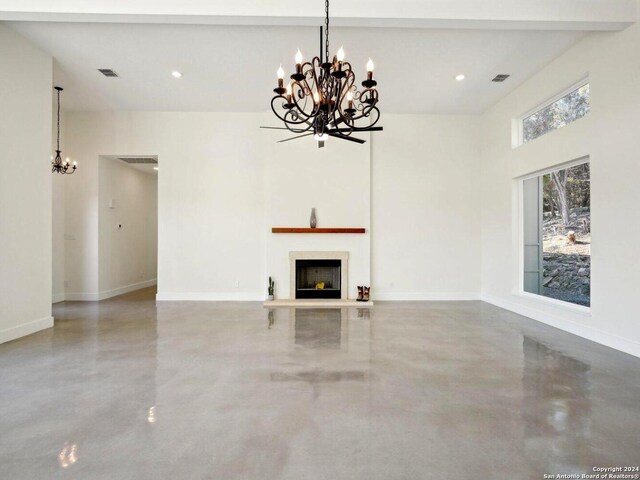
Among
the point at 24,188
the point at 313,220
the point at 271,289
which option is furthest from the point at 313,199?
the point at 24,188

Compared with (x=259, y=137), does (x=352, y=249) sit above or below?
below

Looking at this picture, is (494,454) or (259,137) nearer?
(494,454)

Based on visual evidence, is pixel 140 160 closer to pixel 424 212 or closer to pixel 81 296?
pixel 81 296

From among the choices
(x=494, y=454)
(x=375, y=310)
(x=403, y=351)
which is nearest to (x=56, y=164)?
(x=375, y=310)

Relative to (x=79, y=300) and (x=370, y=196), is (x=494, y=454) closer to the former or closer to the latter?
(x=370, y=196)

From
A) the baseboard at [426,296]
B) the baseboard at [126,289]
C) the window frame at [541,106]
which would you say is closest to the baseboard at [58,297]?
the baseboard at [126,289]

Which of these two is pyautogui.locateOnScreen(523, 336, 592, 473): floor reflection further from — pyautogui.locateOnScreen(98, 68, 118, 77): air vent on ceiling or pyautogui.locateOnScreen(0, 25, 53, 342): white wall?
pyautogui.locateOnScreen(98, 68, 118, 77): air vent on ceiling

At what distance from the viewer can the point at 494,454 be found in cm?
190

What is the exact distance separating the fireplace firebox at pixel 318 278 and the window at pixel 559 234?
3425 mm

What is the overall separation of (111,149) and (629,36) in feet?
27.4

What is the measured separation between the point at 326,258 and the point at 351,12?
4.25m

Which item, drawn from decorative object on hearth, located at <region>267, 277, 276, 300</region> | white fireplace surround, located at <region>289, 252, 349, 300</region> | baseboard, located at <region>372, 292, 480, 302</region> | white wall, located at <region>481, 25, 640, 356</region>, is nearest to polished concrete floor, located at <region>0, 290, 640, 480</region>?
white wall, located at <region>481, 25, 640, 356</region>

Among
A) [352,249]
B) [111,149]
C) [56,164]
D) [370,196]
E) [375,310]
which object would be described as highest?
[111,149]

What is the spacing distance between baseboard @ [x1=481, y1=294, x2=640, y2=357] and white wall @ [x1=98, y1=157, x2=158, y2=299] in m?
8.00
